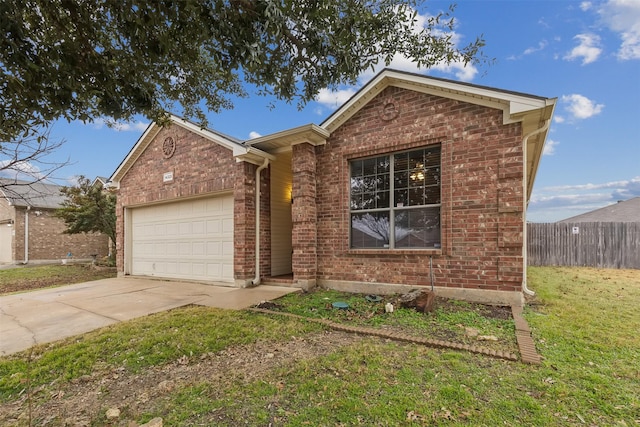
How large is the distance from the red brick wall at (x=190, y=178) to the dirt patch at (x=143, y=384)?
3.98m

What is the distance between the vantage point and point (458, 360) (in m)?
3.09

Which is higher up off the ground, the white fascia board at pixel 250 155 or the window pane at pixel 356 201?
the white fascia board at pixel 250 155

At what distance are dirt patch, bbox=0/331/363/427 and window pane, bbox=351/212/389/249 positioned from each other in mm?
2931

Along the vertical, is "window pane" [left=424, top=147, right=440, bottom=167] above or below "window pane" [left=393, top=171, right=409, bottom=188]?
above

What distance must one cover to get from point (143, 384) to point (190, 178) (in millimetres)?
6374

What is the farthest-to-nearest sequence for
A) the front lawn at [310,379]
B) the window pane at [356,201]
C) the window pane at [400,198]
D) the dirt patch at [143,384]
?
the window pane at [356,201]
the window pane at [400,198]
the dirt patch at [143,384]
the front lawn at [310,379]

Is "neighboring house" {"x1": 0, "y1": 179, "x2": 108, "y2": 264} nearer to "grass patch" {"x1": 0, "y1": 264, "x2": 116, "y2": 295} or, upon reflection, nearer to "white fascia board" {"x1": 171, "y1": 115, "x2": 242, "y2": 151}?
"grass patch" {"x1": 0, "y1": 264, "x2": 116, "y2": 295}

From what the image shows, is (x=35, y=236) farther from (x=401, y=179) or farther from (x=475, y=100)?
(x=475, y=100)

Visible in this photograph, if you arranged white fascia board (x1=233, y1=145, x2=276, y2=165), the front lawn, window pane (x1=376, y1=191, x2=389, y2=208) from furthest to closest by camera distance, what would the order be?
1. white fascia board (x1=233, y1=145, x2=276, y2=165)
2. window pane (x1=376, y1=191, x2=389, y2=208)
3. the front lawn

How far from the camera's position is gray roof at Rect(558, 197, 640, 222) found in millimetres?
17609

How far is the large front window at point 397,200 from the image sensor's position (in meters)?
5.88

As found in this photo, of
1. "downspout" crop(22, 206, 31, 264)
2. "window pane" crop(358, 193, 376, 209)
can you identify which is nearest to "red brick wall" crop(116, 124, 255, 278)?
"window pane" crop(358, 193, 376, 209)

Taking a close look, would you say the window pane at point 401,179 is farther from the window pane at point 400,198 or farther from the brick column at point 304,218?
the brick column at point 304,218

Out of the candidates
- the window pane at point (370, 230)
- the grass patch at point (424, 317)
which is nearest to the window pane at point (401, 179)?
the window pane at point (370, 230)
